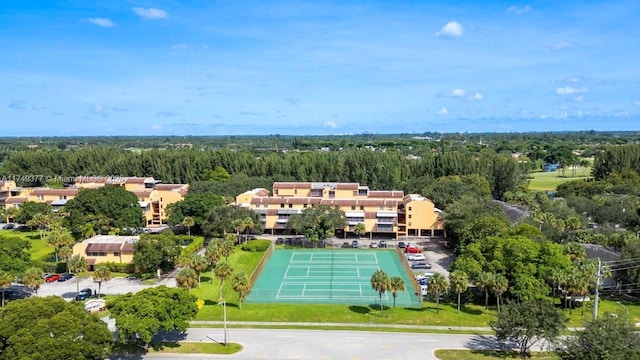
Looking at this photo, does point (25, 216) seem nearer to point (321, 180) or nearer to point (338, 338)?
point (321, 180)

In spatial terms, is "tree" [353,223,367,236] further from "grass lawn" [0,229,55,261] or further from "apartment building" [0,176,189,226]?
"grass lawn" [0,229,55,261]

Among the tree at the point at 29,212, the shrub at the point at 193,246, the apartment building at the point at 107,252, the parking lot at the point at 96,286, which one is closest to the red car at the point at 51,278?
the parking lot at the point at 96,286

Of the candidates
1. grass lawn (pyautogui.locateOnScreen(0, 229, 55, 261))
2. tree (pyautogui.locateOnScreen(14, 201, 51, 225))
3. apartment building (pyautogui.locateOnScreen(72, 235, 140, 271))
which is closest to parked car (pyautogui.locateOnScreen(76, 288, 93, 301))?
apartment building (pyautogui.locateOnScreen(72, 235, 140, 271))

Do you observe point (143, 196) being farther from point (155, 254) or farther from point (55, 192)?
point (155, 254)

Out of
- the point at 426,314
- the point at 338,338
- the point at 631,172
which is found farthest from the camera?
the point at 631,172

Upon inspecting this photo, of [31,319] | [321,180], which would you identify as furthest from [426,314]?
[321,180]

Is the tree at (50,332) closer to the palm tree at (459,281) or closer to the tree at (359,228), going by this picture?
the palm tree at (459,281)

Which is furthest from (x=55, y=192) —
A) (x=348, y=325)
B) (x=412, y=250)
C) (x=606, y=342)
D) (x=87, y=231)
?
(x=606, y=342)
